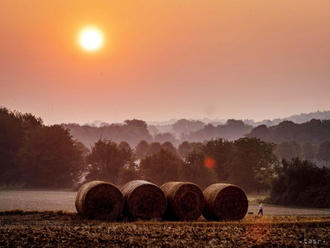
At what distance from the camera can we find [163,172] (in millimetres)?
69000

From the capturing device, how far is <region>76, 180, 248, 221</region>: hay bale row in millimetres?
24531

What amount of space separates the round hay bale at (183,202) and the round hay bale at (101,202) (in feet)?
9.53

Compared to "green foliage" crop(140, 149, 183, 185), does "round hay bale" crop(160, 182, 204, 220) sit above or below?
below

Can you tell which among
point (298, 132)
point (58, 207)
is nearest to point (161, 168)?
point (58, 207)

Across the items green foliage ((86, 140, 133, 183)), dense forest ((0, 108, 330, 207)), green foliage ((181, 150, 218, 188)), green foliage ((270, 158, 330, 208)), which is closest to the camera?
green foliage ((270, 158, 330, 208))

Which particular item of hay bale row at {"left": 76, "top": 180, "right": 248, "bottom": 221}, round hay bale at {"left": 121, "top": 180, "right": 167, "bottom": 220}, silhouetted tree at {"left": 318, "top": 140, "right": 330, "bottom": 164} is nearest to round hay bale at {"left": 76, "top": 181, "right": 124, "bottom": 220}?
hay bale row at {"left": 76, "top": 180, "right": 248, "bottom": 221}

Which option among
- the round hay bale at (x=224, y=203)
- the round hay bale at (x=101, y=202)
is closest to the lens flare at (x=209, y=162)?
the round hay bale at (x=224, y=203)

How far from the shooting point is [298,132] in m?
193

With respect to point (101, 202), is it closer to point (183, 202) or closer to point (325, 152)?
point (183, 202)

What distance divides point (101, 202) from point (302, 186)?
101 feet

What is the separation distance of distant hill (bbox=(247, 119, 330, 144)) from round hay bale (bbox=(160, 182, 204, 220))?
166 meters

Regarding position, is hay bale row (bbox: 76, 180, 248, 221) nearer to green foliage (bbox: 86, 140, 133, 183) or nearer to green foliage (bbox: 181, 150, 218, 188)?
green foliage (bbox: 181, 150, 218, 188)

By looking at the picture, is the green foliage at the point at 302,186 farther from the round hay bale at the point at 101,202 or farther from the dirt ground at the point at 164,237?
the round hay bale at the point at 101,202

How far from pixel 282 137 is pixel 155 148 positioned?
80.1 meters
